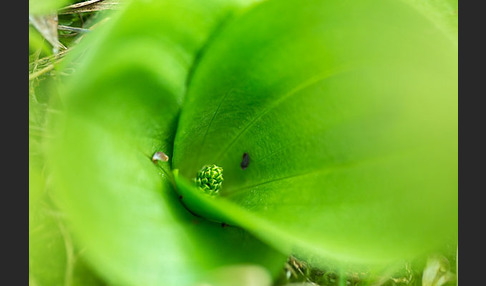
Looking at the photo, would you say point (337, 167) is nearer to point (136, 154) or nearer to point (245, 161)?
point (245, 161)

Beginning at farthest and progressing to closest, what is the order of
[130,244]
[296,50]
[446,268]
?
[446,268]
[296,50]
[130,244]


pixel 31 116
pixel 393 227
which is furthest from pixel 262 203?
pixel 31 116

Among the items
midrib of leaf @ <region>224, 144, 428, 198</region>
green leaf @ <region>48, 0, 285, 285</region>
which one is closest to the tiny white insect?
green leaf @ <region>48, 0, 285, 285</region>

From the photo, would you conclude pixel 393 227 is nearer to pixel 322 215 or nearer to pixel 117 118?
pixel 322 215

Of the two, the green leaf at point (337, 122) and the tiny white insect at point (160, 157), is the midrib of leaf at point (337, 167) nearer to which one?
the green leaf at point (337, 122)

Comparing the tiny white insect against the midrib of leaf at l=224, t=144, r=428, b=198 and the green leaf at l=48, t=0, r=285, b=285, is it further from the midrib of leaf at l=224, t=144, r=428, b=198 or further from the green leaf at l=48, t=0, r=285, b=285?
the midrib of leaf at l=224, t=144, r=428, b=198

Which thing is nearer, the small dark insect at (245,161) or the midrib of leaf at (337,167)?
the midrib of leaf at (337,167)

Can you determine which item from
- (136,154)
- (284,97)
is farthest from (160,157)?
(284,97)

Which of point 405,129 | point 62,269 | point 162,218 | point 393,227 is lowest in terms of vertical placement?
point 62,269

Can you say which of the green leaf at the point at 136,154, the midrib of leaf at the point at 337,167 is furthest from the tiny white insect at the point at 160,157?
the midrib of leaf at the point at 337,167
